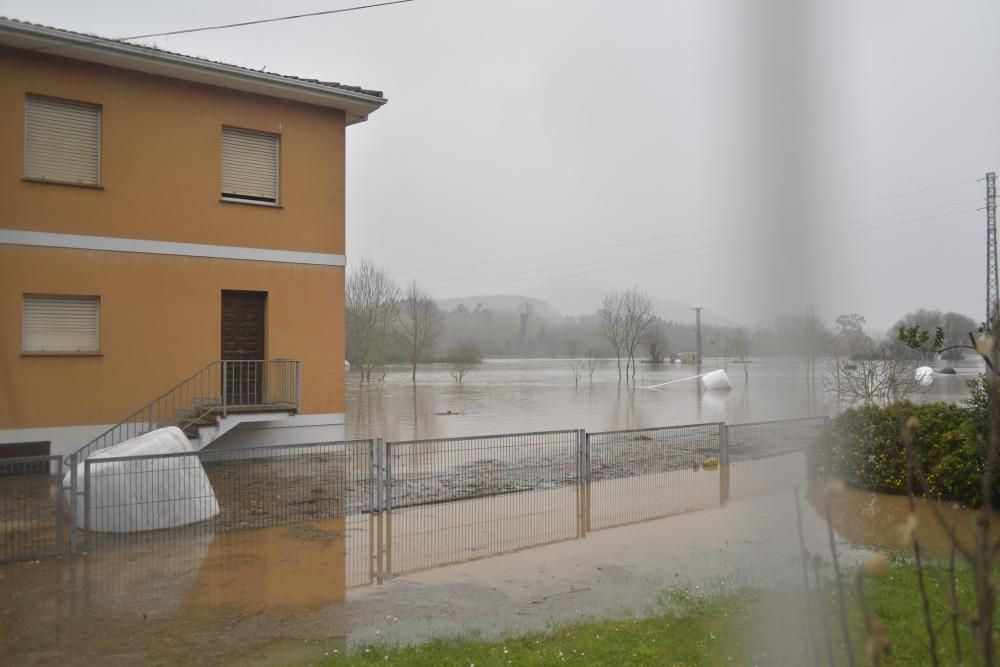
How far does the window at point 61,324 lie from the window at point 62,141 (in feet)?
7.20

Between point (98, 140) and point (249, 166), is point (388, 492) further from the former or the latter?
point (98, 140)

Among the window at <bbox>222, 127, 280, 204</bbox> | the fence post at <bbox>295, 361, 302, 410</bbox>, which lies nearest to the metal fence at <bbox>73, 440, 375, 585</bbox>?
the fence post at <bbox>295, 361, 302, 410</bbox>

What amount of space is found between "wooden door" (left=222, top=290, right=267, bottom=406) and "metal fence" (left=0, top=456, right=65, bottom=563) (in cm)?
358

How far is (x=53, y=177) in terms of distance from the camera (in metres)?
14.1

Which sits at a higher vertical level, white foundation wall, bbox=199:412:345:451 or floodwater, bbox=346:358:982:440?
white foundation wall, bbox=199:412:345:451

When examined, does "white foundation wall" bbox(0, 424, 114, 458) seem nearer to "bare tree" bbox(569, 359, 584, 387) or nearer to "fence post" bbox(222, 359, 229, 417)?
"fence post" bbox(222, 359, 229, 417)

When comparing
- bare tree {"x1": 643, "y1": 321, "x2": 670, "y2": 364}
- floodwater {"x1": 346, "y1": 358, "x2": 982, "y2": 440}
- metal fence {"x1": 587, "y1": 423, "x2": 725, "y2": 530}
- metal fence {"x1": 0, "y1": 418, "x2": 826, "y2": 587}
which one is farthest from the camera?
bare tree {"x1": 643, "y1": 321, "x2": 670, "y2": 364}

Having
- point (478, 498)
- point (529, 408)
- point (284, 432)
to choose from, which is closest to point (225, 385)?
point (284, 432)

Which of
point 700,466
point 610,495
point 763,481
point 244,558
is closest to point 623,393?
point 700,466

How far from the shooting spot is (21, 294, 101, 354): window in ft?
45.5

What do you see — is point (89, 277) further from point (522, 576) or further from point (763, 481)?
point (763, 481)

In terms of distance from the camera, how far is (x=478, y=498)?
37.5ft

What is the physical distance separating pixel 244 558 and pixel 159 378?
316 inches

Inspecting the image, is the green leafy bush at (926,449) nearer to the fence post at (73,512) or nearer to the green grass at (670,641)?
the green grass at (670,641)
